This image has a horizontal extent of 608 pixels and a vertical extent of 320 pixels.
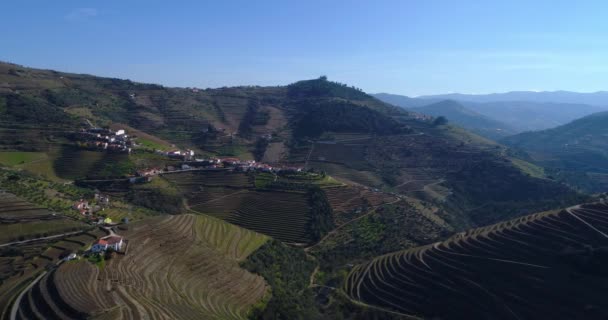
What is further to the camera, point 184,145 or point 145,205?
point 184,145

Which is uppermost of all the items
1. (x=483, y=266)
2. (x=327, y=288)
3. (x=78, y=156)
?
(x=78, y=156)

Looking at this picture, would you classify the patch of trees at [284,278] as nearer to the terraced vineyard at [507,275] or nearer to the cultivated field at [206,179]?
the terraced vineyard at [507,275]

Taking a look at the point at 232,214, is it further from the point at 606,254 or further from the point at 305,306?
the point at 606,254

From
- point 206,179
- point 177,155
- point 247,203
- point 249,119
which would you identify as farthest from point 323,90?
point 247,203

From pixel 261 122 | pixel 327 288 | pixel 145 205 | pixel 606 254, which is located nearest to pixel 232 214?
pixel 145 205

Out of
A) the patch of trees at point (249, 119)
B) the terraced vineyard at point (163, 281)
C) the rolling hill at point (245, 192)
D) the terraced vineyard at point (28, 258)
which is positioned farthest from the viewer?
the patch of trees at point (249, 119)

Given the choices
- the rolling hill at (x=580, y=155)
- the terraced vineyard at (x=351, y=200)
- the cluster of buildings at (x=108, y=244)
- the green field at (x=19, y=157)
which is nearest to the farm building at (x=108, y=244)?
the cluster of buildings at (x=108, y=244)

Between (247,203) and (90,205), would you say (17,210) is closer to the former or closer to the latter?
(90,205)
